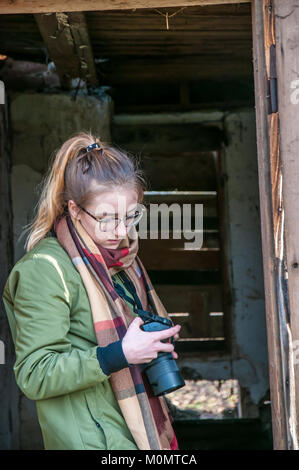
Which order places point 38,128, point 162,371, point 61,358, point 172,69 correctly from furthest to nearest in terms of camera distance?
point 172,69, point 38,128, point 162,371, point 61,358

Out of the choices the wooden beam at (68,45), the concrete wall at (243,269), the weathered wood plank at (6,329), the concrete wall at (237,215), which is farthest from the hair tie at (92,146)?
the concrete wall at (243,269)

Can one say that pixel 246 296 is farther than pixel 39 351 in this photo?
Yes


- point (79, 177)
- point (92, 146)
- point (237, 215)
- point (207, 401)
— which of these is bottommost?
point (207, 401)

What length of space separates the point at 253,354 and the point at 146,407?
10.5 ft

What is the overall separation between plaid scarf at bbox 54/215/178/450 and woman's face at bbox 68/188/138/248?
32 mm

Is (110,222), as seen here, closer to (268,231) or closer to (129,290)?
(129,290)

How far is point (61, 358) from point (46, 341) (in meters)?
0.07

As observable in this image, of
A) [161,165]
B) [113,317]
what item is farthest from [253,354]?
[113,317]

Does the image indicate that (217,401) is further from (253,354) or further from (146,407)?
(146,407)

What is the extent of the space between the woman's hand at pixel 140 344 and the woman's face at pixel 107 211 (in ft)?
1.17

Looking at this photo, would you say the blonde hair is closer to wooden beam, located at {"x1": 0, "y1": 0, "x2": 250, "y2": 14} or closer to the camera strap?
the camera strap

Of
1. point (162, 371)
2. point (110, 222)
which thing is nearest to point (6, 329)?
point (110, 222)

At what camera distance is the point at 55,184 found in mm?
2062

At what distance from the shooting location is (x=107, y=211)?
1983 millimetres
